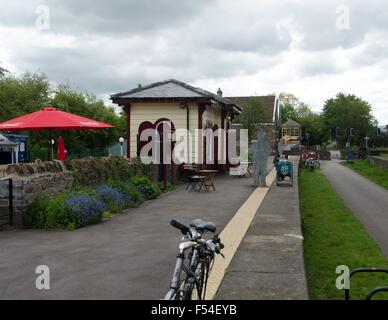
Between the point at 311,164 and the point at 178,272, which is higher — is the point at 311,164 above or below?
below

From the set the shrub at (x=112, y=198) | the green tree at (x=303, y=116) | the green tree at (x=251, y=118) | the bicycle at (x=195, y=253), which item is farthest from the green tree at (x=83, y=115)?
the green tree at (x=303, y=116)

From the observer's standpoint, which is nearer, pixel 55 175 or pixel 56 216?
pixel 56 216

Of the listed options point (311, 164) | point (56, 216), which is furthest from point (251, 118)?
point (56, 216)

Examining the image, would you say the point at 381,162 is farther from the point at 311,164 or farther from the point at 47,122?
the point at 47,122

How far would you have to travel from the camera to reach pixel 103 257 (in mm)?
7762

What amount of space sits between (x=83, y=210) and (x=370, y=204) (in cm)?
1002

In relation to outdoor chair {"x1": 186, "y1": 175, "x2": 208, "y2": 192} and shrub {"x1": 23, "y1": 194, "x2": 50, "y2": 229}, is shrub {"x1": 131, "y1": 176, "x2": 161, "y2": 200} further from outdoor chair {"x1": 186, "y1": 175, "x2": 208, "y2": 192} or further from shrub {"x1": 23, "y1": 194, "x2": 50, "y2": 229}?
shrub {"x1": 23, "y1": 194, "x2": 50, "y2": 229}

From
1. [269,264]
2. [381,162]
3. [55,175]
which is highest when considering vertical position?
[55,175]

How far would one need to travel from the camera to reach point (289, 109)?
12825cm

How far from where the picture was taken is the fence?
33.2 ft

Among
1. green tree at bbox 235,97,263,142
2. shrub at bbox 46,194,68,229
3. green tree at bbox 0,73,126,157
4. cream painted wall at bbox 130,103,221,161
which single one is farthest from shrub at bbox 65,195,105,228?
green tree at bbox 235,97,263,142

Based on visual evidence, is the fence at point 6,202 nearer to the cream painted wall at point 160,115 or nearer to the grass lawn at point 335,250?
the grass lawn at point 335,250

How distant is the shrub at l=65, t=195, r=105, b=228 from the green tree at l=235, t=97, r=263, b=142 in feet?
119
